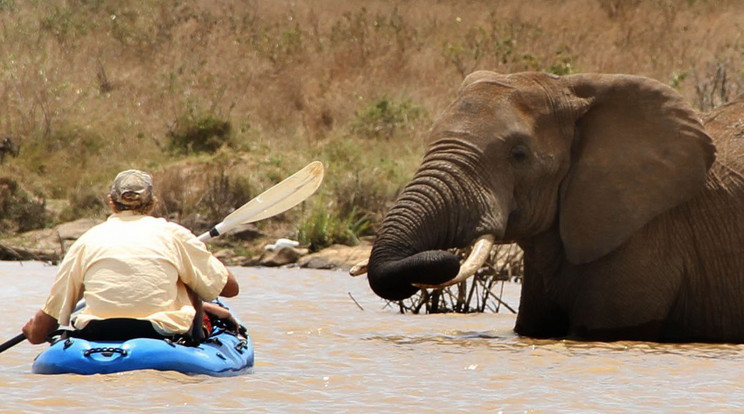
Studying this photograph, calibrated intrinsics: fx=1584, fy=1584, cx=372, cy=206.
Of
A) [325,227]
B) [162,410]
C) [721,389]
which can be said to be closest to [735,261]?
[721,389]

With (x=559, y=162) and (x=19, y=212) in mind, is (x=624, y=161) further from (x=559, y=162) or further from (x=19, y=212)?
(x=19, y=212)

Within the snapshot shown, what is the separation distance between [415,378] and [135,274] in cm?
170

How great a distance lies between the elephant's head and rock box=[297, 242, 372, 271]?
787 cm

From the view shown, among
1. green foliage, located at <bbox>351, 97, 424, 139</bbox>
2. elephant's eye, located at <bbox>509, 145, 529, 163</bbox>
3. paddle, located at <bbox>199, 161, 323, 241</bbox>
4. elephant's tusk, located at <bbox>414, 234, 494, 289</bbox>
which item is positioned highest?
green foliage, located at <bbox>351, 97, 424, 139</bbox>

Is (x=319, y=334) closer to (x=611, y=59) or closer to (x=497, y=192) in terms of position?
(x=497, y=192)

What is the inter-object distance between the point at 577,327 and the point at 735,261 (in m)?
1.06

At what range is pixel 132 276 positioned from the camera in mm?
7582

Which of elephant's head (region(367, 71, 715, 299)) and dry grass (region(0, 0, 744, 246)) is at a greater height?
dry grass (region(0, 0, 744, 246))

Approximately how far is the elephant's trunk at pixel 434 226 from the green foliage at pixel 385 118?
44.9 feet

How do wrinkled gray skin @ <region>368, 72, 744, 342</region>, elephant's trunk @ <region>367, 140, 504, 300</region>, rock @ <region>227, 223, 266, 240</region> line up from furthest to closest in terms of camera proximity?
rock @ <region>227, 223, 266, 240</region>, wrinkled gray skin @ <region>368, 72, 744, 342</region>, elephant's trunk @ <region>367, 140, 504, 300</region>

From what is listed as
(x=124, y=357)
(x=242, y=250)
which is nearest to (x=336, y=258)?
(x=242, y=250)

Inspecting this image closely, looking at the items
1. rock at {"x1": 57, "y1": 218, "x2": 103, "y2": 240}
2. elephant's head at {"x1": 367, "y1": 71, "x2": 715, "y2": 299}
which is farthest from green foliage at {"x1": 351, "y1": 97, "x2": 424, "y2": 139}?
elephant's head at {"x1": 367, "y1": 71, "x2": 715, "y2": 299}

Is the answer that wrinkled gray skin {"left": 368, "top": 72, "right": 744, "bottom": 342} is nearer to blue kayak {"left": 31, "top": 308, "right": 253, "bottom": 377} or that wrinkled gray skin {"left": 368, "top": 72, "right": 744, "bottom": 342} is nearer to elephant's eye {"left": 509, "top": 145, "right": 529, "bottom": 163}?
Answer: elephant's eye {"left": 509, "top": 145, "right": 529, "bottom": 163}

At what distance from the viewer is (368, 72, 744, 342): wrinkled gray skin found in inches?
371
